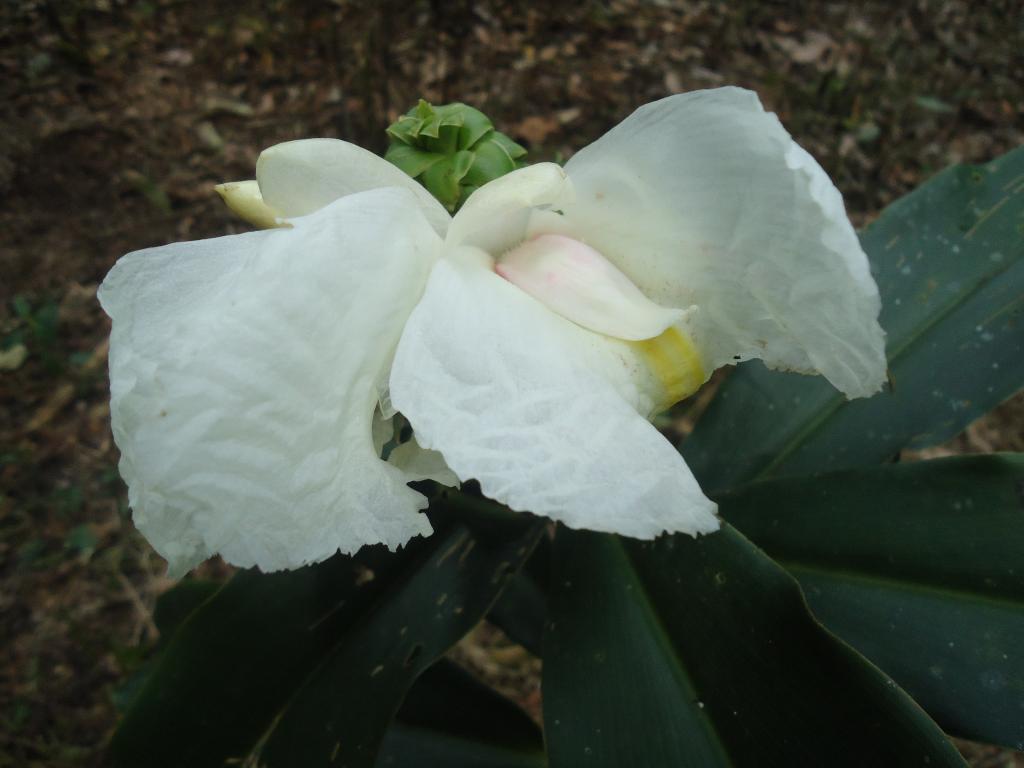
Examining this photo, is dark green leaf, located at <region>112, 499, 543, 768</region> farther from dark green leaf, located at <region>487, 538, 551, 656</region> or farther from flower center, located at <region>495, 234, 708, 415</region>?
flower center, located at <region>495, 234, 708, 415</region>

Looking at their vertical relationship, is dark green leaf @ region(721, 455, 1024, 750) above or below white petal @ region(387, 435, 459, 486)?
below

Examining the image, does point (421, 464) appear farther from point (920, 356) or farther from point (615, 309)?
point (920, 356)

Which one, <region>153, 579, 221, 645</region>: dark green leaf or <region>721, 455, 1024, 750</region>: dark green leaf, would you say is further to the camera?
<region>153, 579, 221, 645</region>: dark green leaf

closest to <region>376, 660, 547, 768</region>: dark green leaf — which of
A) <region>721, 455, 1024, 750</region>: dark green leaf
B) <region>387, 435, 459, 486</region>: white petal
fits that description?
<region>721, 455, 1024, 750</region>: dark green leaf

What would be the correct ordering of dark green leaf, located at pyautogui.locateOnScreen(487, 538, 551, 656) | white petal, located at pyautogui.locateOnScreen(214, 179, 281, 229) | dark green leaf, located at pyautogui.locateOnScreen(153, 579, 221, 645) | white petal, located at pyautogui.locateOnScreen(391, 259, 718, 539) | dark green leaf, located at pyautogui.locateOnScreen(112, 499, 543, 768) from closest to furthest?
white petal, located at pyautogui.locateOnScreen(391, 259, 718, 539), white petal, located at pyautogui.locateOnScreen(214, 179, 281, 229), dark green leaf, located at pyautogui.locateOnScreen(112, 499, 543, 768), dark green leaf, located at pyautogui.locateOnScreen(487, 538, 551, 656), dark green leaf, located at pyautogui.locateOnScreen(153, 579, 221, 645)

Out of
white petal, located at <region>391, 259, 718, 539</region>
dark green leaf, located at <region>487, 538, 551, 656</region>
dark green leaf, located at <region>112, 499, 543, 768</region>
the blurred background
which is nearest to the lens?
white petal, located at <region>391, 259, 718, 539</region>

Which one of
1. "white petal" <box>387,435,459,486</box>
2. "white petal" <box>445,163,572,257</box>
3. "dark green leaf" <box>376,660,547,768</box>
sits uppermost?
"white petal" <box>445,163,572,257</box>

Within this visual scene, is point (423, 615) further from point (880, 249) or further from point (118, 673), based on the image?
point (118, 673)
